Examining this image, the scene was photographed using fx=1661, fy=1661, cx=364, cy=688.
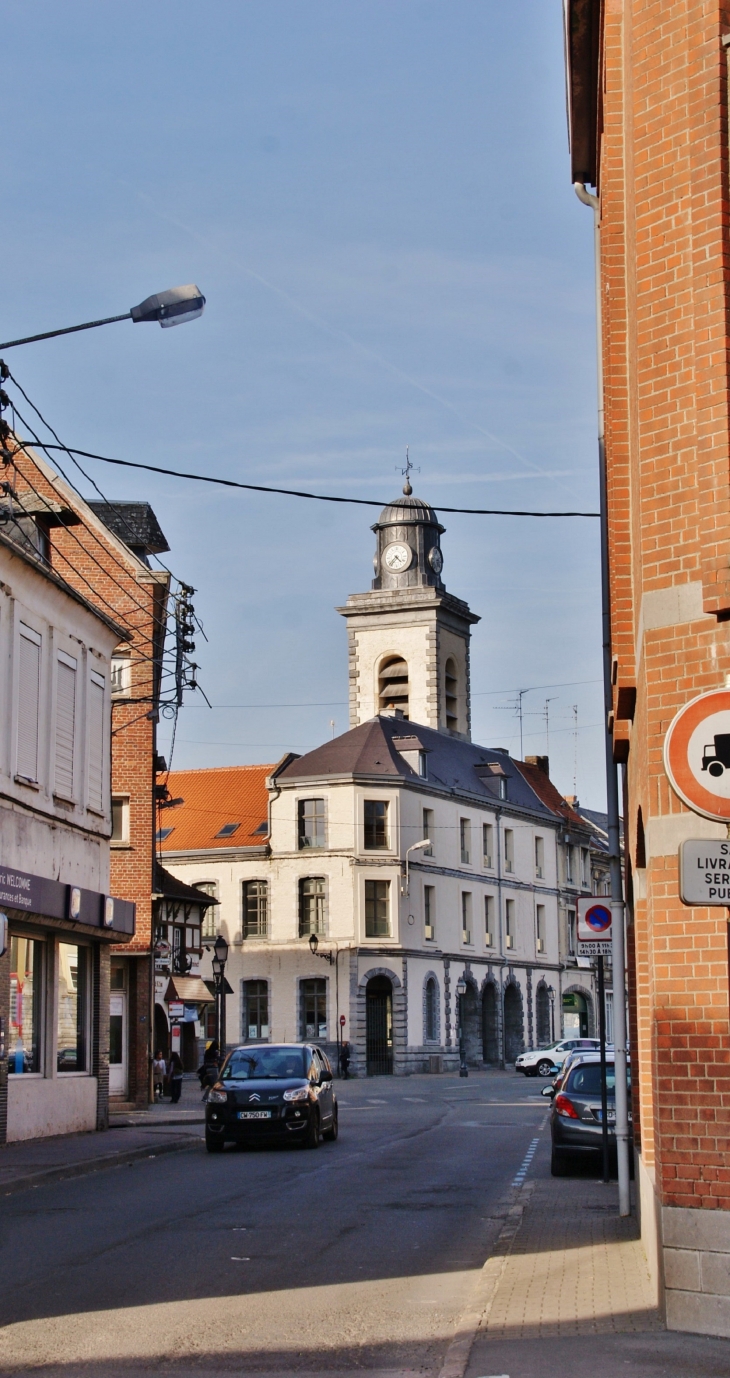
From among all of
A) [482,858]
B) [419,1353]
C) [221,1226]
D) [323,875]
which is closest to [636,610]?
[419,1353]

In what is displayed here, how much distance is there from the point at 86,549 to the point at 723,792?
3164 centimetres

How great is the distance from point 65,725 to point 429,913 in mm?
45297

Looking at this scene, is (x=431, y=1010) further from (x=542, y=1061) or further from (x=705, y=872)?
(x=705, y=872)

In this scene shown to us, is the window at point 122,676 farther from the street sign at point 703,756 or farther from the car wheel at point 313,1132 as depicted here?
the street sign at point 703,756

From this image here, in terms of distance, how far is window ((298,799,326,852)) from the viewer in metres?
68.4

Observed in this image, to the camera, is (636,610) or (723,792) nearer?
(723,792)

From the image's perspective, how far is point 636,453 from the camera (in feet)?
34.7

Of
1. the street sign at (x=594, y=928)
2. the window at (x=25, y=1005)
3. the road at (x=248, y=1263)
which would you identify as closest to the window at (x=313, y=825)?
the window at (x=25, y=1005)

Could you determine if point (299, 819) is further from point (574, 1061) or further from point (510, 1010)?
point (574, 1061)

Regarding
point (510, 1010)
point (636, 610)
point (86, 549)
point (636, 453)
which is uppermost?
point (86, 549)

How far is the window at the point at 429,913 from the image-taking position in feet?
229

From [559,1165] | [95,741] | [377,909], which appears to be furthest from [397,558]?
[559,1165]

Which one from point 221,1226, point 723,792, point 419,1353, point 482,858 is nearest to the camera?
point 723,792

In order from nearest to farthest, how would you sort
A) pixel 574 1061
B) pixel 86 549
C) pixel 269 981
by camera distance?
pixel 574 1061
pixel 86 549
pixel 269 981
